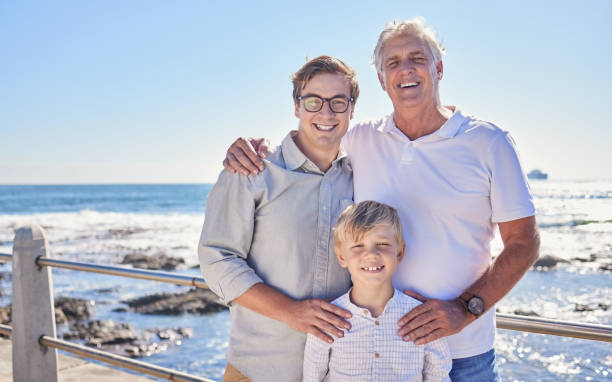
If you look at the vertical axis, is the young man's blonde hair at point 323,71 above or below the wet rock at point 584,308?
above

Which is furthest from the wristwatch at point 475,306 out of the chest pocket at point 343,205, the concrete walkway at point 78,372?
the concrete walkway at point 78,372

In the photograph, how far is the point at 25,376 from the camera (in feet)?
11.6

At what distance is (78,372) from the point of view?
4.56m

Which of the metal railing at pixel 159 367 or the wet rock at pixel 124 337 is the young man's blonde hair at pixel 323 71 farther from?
the wet rock at pixel 124 337

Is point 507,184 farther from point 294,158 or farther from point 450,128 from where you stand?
point 294,158

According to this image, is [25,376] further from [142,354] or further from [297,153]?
[142,354]

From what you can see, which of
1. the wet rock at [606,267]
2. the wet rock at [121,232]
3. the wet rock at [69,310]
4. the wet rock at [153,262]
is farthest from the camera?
the wet rock at [121,232]

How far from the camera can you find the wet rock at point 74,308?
35.3 feet

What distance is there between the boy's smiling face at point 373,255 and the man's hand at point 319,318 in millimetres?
146

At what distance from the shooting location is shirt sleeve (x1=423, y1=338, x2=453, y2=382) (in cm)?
196

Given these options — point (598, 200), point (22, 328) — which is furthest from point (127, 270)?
point (598, 200)

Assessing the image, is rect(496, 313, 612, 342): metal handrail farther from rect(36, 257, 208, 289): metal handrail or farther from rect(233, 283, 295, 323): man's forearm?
rect(36, 257, 208, 289): metal handrail

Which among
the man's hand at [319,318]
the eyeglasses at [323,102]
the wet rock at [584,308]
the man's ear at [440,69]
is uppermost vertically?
the man's ear at [440,69]

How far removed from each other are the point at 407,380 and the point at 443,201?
68 cm
